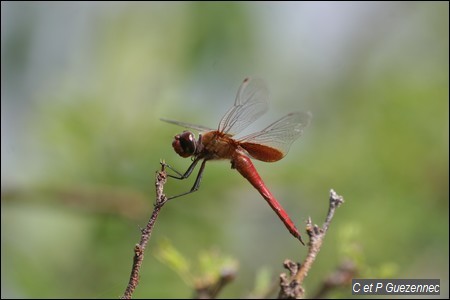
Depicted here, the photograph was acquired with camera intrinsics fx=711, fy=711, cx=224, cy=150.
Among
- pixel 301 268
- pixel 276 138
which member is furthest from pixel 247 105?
pixel 301 268

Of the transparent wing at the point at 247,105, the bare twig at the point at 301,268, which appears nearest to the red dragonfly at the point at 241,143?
the transparent wing at the point at 247,105

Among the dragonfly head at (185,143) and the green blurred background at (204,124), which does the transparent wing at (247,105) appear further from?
the green blurred background at (204,124)

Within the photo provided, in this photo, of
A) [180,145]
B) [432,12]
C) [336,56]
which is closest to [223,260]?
[180,145]

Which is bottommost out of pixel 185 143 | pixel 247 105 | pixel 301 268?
pixel 301 268

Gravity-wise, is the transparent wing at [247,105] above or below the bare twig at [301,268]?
above

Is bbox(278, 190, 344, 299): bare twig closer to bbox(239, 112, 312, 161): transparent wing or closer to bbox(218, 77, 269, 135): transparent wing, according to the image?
bbox(239, 112, 312, 161): transparent wing

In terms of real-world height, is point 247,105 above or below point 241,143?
above

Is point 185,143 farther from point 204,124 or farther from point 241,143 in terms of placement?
point 204,124
